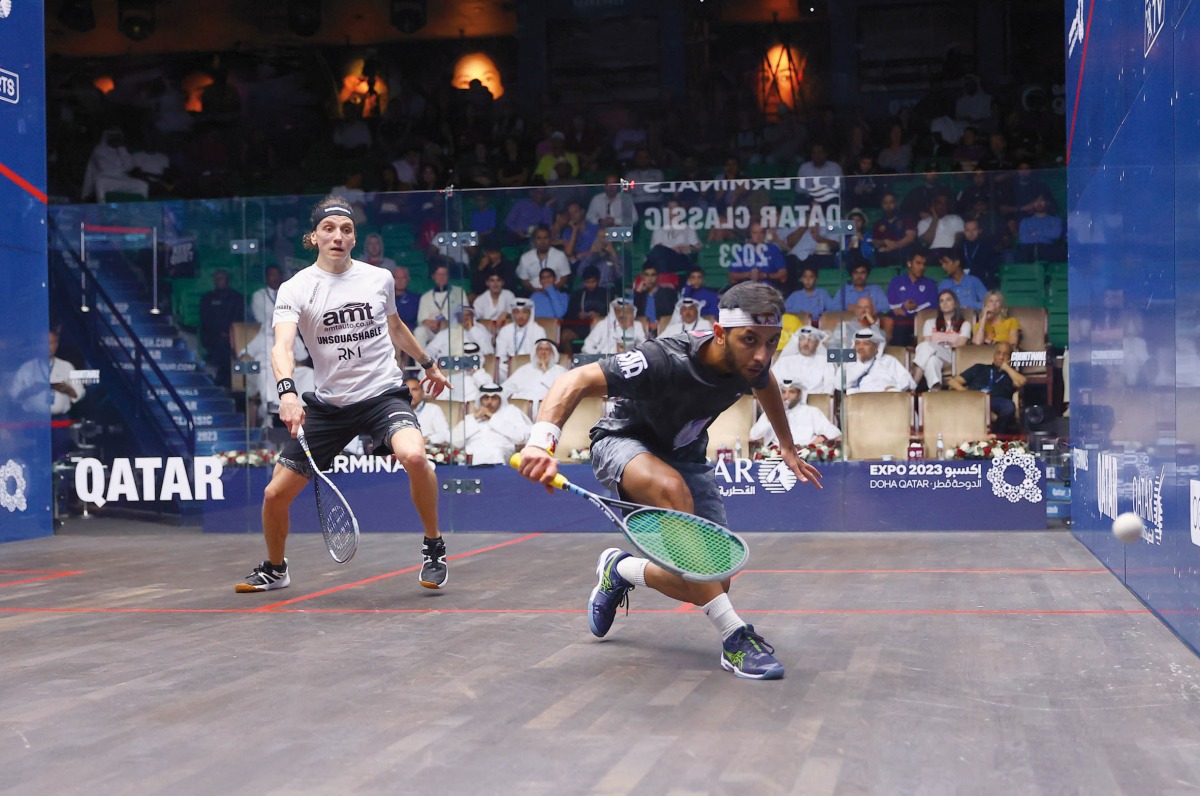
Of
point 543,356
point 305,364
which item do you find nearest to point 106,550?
point 305,364

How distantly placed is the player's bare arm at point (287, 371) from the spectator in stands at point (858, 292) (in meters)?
3.94

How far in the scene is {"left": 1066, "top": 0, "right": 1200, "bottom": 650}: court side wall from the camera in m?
3.45

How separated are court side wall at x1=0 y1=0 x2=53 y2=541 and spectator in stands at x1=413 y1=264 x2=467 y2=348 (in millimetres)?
2201

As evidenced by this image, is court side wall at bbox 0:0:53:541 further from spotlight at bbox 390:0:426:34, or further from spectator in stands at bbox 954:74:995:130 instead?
spectator in stands at bbox 954:74:995:130

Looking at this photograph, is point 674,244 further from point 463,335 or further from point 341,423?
point 341,423

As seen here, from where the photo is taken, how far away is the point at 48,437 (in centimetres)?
780

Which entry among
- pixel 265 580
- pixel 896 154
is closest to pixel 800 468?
pixel 265 580

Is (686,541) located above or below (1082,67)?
below

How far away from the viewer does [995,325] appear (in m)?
7.68

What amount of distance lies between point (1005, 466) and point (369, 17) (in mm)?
8732

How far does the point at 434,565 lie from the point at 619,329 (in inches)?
131

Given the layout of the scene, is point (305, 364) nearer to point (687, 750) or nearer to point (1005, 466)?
point (1005, 466)

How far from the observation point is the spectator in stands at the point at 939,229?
7789 millimetres

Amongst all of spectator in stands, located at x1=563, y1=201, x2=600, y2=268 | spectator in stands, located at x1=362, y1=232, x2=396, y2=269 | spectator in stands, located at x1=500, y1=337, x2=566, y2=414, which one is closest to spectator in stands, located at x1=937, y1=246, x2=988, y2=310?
spectator in stands, located at x1=563, y1=201, x2=600, y2=268
